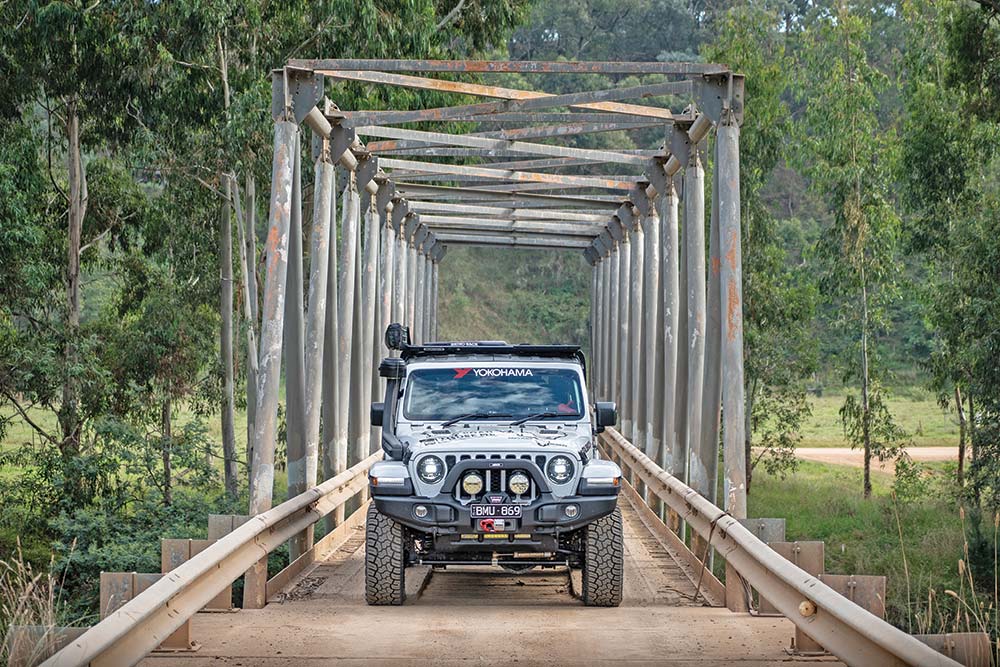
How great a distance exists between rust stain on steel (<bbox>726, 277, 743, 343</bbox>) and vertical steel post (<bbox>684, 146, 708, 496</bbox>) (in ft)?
5.40

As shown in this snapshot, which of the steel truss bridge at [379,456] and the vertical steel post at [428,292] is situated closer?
the steel truss bridge at [379,456]

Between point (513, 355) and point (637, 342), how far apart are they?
1129 cm

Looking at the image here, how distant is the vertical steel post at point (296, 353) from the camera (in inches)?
470

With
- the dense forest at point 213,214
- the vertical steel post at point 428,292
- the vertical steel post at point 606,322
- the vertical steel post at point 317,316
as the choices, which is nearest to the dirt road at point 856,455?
the dense forest at point 213,214

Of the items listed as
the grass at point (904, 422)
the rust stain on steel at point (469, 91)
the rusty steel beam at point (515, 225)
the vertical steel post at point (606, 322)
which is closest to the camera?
the rust stain on steel at point (469, 91)

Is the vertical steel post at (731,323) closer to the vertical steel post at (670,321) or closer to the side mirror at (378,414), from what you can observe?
the side mirror at (378,414)

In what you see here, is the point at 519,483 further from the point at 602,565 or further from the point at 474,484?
the point at 602,565

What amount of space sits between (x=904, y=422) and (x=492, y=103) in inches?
1569

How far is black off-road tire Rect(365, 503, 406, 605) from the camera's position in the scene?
9438 mm

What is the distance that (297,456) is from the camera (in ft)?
40.2

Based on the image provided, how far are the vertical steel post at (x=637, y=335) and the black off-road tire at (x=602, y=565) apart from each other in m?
10.8

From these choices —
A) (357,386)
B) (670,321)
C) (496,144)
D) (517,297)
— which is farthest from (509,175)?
(517,297)

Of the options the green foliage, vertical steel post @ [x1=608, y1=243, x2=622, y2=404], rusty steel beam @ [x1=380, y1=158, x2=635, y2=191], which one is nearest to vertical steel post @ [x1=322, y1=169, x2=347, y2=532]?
rusty steel beam @ [x1=380, y1=158, x2=635, y2=191]

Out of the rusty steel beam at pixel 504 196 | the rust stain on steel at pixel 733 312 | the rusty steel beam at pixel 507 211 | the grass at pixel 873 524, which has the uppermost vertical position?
the rusty steel beam at pixel 504 196
